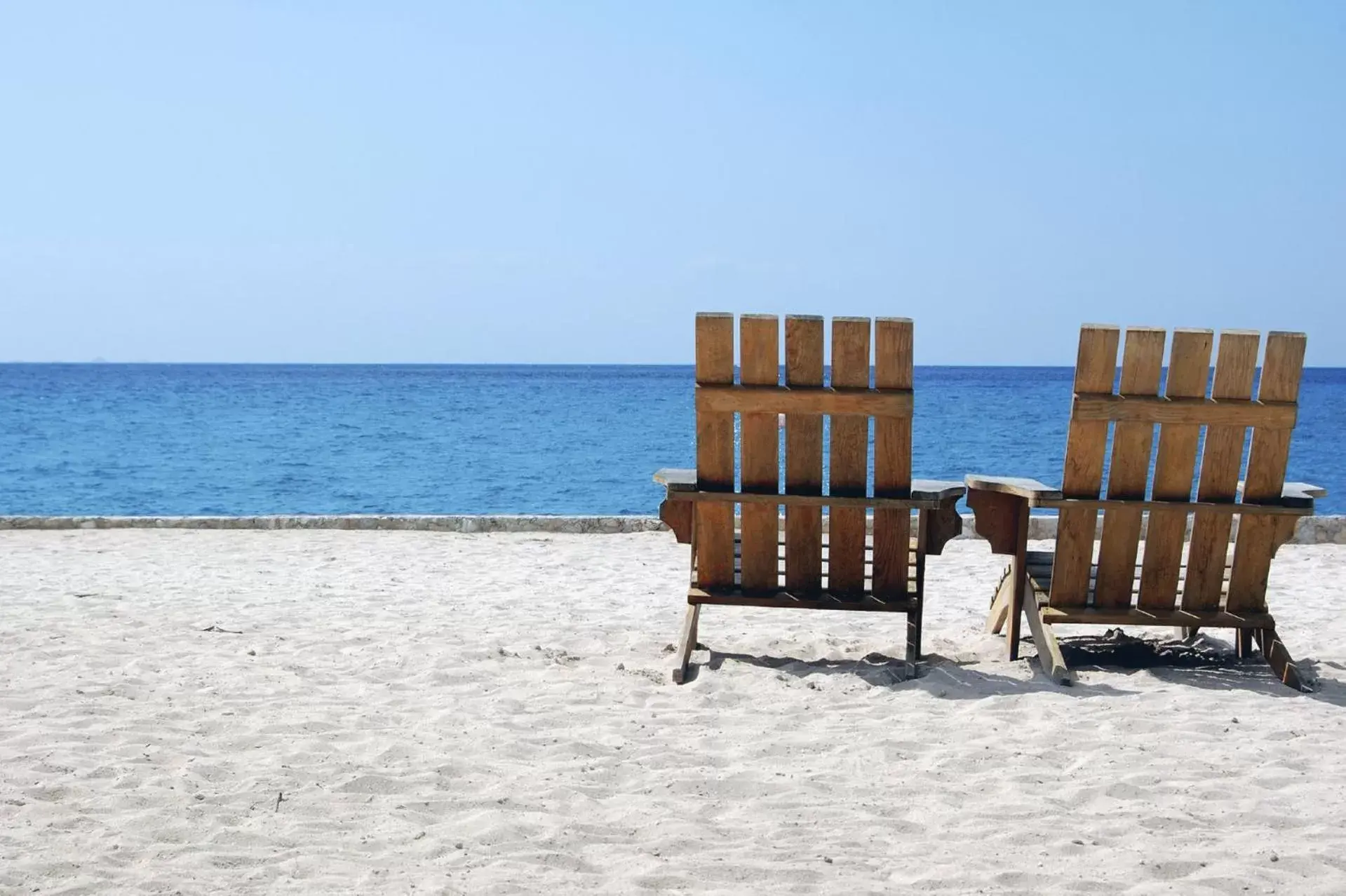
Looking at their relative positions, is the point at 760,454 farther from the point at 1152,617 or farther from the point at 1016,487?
the point at 1152,617

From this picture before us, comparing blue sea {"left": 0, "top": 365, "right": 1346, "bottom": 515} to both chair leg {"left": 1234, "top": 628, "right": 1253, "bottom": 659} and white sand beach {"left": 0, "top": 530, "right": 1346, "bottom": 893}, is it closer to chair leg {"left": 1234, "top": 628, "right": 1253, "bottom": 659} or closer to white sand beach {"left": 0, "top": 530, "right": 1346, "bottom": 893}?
white sand beach {"left": 0, "top": 530, "right": 1346, "bottom": 893}

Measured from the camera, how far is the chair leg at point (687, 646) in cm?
468

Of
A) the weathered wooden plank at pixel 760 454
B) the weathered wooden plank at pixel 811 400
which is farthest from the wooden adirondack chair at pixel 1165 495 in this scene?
the weathered wooden plank at pixel 760 454

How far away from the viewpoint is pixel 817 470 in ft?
15.7

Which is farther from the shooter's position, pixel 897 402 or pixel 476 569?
pixel 476 569

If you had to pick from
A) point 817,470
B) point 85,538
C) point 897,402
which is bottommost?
point 85,538

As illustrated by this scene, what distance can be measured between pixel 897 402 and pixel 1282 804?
77.4 inches

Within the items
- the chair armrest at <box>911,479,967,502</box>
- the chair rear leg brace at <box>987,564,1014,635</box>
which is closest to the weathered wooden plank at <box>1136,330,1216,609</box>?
the chair rear leg brace at <box>987,564,1014,635</box>

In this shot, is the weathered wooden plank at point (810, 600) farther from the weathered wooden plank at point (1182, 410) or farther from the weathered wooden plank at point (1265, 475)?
the weathered wooden plank at point (1265, 475)

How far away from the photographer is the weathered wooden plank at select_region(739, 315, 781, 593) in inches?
179

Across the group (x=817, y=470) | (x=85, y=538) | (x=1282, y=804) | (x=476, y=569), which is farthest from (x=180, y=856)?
(x=85, y=538)

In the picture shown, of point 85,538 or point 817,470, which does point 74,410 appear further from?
point 817,470

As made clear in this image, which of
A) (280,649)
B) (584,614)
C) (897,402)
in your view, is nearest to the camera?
(897,402)

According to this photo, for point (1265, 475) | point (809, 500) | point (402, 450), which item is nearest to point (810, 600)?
point (809, 500)
